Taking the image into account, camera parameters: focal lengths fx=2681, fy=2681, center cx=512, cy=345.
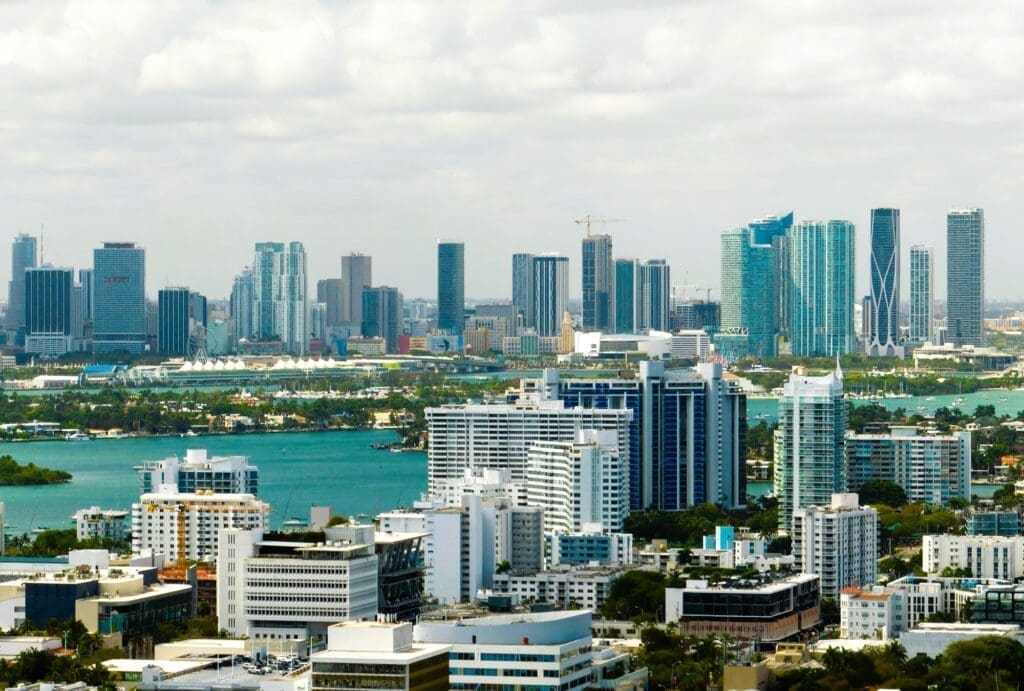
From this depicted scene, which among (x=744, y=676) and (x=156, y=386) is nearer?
(x=744, y=676)

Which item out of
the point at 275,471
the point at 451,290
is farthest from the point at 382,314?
the point at 275,471

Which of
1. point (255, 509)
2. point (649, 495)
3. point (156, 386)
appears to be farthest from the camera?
point (156, 386)

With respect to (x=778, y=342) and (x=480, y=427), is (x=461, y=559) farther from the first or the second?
(x=778, y=342)

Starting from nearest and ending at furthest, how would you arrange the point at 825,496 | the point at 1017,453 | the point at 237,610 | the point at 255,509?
1. the point at 237,610
2. the point at 255,509
3. the point at 825,496
4. the point at 1017,453

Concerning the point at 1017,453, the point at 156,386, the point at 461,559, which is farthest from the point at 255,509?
the point at 156,386

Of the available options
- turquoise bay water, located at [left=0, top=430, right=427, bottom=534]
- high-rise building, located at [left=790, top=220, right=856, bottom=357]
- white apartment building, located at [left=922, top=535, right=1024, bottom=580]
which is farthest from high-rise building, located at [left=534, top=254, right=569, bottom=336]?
white apartment building, located at [left=922, top=535, right=1024, bottom=580]

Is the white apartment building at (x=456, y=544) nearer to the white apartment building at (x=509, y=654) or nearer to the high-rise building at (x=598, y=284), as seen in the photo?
the white apartment building at (x=509, y=654)

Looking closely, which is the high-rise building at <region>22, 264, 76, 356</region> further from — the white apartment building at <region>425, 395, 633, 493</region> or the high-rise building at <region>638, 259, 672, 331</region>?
the white apartment building at <region>425, 395, 633, 493</region>
